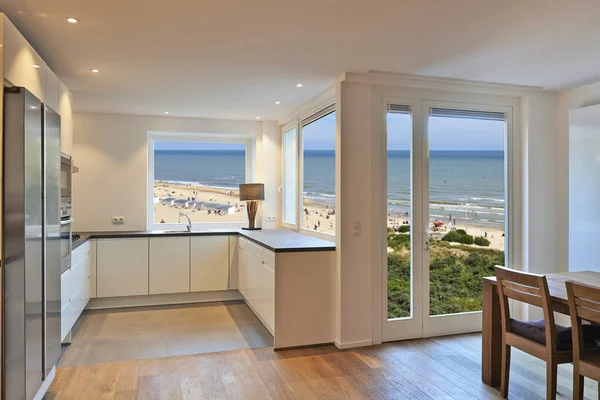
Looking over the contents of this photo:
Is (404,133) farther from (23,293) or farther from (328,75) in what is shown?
(23,293)

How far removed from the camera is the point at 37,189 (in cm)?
240

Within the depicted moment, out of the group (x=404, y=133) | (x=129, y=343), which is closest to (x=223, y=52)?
(x=404, y=133)

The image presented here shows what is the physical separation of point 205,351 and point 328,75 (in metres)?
2.56

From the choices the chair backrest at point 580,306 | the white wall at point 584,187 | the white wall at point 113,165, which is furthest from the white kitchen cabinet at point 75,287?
the white wall at point 584,187

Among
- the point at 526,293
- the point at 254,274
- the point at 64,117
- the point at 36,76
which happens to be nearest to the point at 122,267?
the point at 254,274

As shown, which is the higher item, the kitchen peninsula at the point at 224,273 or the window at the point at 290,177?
the window at the point at 290,177

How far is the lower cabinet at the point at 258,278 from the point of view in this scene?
3.79 metres

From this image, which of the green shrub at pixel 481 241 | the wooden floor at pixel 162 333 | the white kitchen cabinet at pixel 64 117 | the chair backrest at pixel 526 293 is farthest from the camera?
the green shrub at pixel 481 241

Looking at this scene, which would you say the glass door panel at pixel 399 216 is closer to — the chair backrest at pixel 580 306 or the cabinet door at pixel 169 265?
the chair backrest at pixel 580 306

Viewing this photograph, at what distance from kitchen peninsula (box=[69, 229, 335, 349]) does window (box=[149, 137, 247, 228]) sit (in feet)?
2.19

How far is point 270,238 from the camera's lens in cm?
443

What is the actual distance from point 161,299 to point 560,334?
13.8 feet

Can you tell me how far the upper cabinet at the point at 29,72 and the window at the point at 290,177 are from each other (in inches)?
99.8

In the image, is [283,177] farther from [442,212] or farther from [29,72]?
[29,72]
